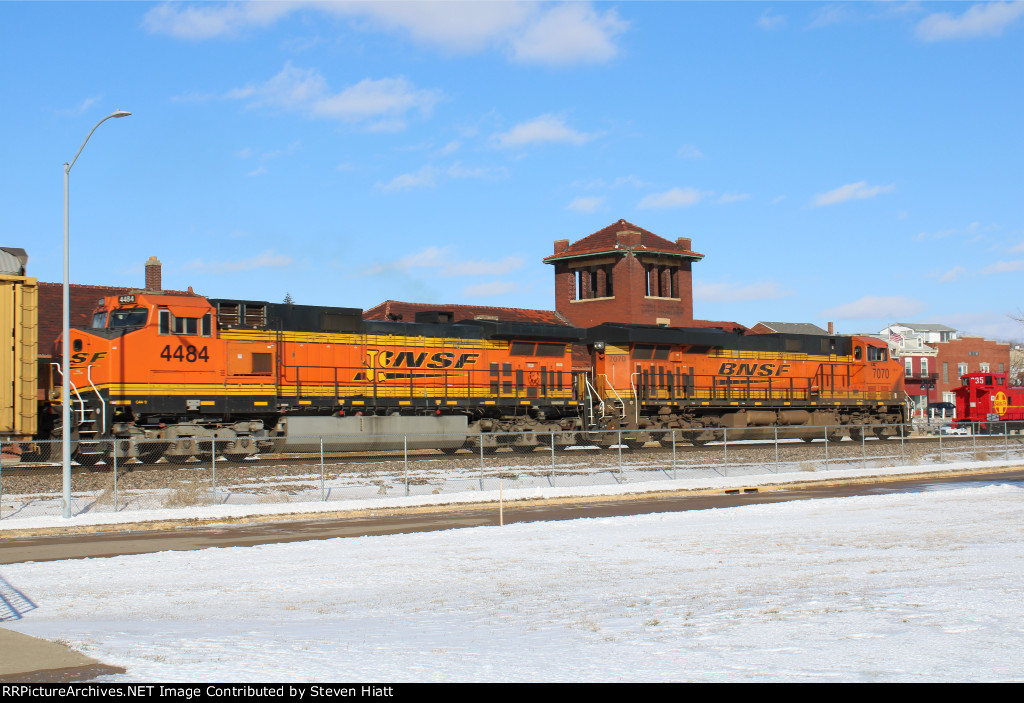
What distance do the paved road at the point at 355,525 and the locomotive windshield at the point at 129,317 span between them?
32.0 ft

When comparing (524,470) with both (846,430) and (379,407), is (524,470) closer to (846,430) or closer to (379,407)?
(379,407)

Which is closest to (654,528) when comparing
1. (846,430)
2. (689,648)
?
(689,648)

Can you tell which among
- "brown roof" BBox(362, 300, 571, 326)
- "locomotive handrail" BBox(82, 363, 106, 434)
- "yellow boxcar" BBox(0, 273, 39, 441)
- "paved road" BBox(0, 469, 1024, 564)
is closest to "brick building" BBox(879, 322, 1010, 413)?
"brown roof" BBox(362, 300, 571, 326)

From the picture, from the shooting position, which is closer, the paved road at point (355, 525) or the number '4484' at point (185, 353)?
the paved road at point (355, 525)

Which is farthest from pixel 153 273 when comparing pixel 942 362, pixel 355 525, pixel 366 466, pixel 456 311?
pixel 942 362

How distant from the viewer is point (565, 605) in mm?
8969

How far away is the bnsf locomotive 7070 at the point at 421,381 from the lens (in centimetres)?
2450

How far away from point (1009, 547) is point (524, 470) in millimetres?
14100

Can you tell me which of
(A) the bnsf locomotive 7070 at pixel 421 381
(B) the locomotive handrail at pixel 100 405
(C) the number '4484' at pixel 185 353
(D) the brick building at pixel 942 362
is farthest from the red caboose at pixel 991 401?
(B) the locomotive handrail at pixel 100 405

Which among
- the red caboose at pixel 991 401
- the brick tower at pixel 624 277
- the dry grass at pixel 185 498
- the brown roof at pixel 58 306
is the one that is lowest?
the dry grass at pixel 185 498

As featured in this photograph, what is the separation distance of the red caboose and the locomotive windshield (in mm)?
44336

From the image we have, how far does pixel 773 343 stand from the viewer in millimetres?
39031

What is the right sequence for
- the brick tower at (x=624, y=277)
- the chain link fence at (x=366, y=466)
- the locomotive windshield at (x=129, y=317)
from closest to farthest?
the chain link fence at (x=366, y=466), the locomotive windshield at (x=129, y=317), the brick tower at (x=624, y=277)

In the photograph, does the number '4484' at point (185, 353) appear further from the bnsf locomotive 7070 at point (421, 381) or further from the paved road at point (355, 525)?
the paved road at point (355, 525)
